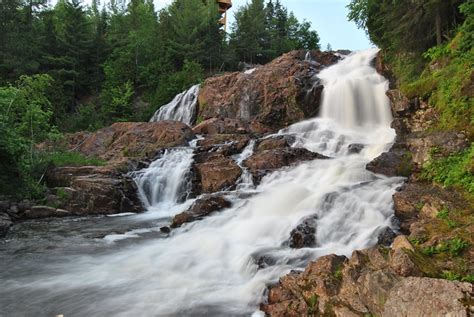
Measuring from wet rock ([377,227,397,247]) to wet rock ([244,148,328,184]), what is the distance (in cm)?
679

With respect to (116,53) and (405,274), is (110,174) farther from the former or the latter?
(116,53)

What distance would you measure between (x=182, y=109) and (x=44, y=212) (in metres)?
15.1

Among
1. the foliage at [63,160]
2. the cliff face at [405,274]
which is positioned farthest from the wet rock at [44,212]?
the cliff face at [405,274]

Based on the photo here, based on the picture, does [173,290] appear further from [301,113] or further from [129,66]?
[129,66]

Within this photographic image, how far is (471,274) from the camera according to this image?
5141mm

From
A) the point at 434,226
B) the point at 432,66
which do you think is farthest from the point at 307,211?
the point at 432,66

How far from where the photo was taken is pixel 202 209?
11750 millimetres

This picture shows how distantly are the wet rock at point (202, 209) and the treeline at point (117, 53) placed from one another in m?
18.0

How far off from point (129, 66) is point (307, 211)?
29.2m

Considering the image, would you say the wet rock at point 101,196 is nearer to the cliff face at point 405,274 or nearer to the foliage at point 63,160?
the foliage at point 63,160

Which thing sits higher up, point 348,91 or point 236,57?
point 236,57

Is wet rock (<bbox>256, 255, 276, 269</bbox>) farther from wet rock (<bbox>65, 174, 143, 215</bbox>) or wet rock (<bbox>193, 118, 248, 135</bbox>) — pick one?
wet rock (<bbox>193, 118, 248, 135</bbox>)

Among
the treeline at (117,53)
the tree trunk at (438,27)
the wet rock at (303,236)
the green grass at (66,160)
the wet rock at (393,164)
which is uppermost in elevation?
the treeline at (117,53)

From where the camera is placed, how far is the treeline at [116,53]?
3134 cm
